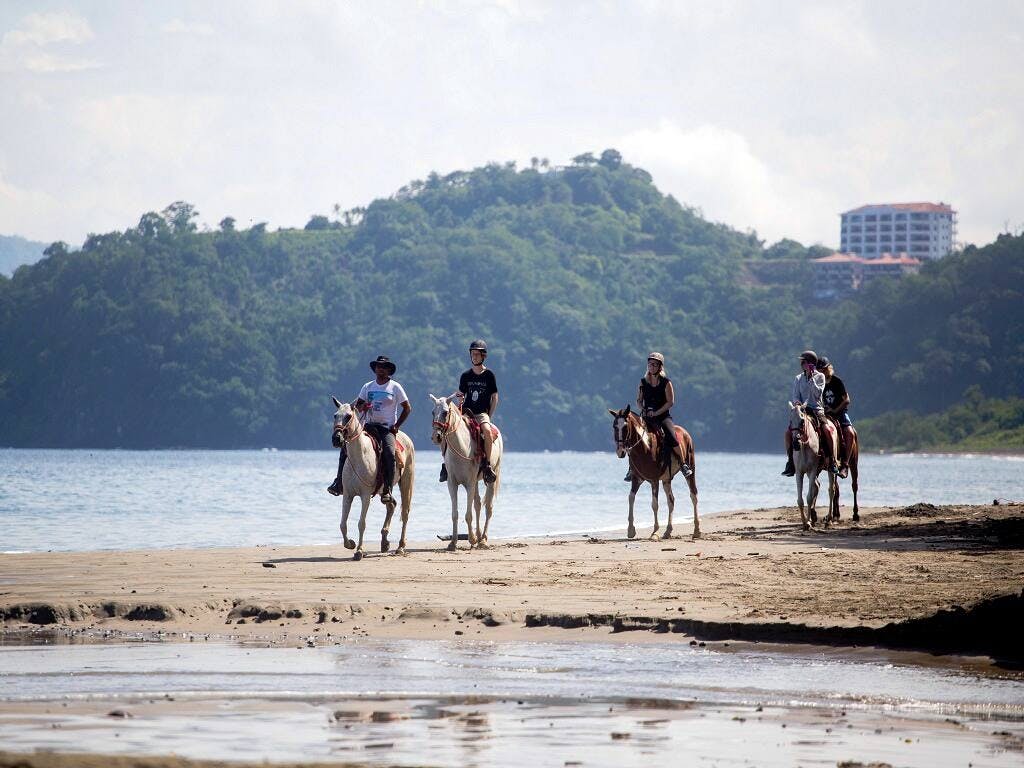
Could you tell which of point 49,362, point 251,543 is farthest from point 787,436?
point 49,362

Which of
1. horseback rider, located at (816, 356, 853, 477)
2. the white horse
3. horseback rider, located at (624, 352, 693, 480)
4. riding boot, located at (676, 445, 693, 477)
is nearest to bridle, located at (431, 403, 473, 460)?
the white horse

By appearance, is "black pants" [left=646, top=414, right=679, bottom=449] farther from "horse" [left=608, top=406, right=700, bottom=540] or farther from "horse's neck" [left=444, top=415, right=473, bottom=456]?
"horse's neck" [left=444, top=415, right=473, bottom=456]

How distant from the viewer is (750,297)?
173 m

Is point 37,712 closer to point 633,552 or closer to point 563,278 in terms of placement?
point 633,552

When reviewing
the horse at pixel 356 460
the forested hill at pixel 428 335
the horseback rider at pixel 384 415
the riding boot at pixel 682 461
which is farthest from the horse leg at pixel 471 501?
the forested hill at pixel 428 335

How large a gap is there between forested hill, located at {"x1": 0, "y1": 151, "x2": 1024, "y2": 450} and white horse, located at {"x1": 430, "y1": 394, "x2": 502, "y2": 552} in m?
122

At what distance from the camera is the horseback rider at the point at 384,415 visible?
63.7ft

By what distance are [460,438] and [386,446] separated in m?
1.31

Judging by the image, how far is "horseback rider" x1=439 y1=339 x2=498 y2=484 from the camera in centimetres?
2081

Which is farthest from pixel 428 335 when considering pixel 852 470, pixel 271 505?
pixel 852 470

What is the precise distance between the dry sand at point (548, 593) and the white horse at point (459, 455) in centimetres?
73

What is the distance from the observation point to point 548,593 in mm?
15602

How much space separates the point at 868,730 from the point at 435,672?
10.8ft

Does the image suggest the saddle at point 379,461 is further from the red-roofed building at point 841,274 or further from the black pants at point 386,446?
the red-roofed building at point 841,274
